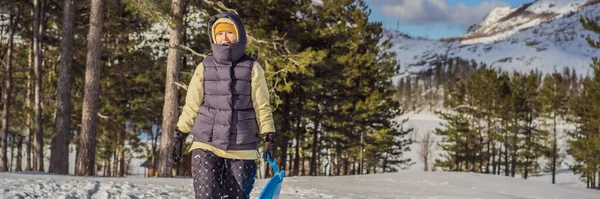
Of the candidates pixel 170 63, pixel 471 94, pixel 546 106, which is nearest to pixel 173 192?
pixel 170 63

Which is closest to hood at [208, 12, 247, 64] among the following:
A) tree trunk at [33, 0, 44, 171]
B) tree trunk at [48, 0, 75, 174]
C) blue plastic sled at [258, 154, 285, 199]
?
blue plastic sled at [258, 154, 285, 199]

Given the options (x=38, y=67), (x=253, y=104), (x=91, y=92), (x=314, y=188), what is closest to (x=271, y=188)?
(x=253, y=104)

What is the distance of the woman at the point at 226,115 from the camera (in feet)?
12.2

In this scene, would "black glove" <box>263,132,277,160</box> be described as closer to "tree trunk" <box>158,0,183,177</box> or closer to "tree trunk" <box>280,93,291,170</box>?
"tree trunk" <box>158,0,183,177</box>

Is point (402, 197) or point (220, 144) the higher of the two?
point (220, 144)

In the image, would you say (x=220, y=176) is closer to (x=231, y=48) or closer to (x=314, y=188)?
(x=231, y=48)

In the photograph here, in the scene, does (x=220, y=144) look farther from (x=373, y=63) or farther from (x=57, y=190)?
Result: (x=373, y=63)

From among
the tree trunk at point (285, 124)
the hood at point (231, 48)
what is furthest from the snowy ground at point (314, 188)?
the tree trunk at point (285, 124)

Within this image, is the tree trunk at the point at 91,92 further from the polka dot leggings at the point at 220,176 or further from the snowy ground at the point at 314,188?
the polka dot leggings at the point at 220,176

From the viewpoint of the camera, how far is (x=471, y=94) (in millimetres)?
36781

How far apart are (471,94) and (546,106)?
691cm

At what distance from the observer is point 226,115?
370cm

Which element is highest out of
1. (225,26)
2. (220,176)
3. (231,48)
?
(225,26)

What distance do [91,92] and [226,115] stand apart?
28.4 ft
